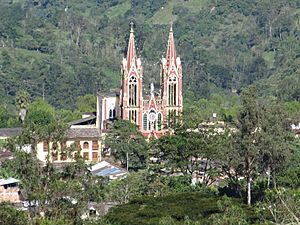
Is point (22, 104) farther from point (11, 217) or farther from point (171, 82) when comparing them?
point (11, 217)

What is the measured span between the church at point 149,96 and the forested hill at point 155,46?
31277 mm

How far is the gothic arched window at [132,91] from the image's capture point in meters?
75.0

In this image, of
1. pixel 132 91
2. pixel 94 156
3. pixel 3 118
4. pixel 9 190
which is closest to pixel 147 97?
pixel 132 91

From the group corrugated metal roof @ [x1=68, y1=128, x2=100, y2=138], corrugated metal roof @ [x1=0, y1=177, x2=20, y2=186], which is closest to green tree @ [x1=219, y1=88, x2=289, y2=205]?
corrugated metal roof @ [x1=0, y1=177, x2=20, y2=186]

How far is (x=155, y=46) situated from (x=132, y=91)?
66161 millimetres

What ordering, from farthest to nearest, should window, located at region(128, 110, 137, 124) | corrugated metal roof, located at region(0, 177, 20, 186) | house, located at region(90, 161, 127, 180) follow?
window, located at region(128, 110, 137, 124) → house, located at region(90, 161, 127, 180) → corrugated metal roof, located at region(0, 177, 20, 186)

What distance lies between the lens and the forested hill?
120 meters

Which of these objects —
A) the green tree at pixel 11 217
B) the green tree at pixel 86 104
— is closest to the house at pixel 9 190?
the green tree at pixel 11 217

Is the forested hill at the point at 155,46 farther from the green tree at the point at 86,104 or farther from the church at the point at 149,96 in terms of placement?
the church at the point at 149,96

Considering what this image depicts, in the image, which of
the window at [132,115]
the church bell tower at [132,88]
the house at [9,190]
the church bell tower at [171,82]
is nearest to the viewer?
the house at [9,190]

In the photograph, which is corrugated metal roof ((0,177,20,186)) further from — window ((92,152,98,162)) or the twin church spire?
the twin church spire

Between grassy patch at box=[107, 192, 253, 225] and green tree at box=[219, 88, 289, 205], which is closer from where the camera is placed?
grassy patch at box=[107, 192, 253, 225]

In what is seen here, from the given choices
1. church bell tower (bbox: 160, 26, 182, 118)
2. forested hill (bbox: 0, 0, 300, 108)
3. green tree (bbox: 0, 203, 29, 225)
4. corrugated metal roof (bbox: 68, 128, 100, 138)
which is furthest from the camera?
forested hill (bbox: 0, 0, 300, 108)

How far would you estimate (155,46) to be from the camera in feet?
463
